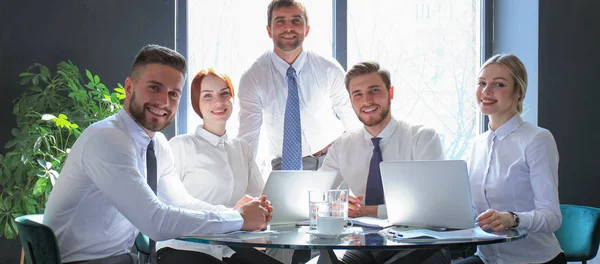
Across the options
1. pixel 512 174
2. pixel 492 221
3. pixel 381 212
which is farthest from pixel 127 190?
pixel 512 174

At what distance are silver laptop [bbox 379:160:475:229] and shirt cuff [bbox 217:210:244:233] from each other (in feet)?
1.84

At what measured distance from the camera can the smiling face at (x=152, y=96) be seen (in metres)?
2.38

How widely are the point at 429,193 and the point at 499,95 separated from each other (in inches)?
32.4

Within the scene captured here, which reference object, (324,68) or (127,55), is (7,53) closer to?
(127,55)

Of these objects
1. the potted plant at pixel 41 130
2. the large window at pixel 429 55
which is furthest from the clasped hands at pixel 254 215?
the large window at pixel 429 55

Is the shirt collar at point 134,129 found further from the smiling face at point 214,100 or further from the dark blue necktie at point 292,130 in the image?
the dark blue necktie at point 292,130

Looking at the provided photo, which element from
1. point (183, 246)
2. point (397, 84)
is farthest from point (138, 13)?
point (183, 246)

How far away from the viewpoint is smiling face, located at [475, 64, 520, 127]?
282 centimetres

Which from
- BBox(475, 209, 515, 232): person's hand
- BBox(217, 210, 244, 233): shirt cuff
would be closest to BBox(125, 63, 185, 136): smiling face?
BBox(217, 210, 244, 233): shirt cuff

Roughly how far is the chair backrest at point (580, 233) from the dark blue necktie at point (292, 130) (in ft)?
4.93

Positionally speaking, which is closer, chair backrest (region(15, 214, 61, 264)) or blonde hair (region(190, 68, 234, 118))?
chair backrest (region(15, 214, 61, 264))

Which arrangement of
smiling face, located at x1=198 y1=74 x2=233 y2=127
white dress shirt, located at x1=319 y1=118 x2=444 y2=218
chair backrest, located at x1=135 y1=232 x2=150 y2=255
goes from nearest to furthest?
white dress shirt, located at x1=319 y1=118 x2=444 y2=218
smiling face, located at x1=198 y1=74 x2=233 y2=127
chair backrest, located at x1=135 y1=232 x2=150 y2=255

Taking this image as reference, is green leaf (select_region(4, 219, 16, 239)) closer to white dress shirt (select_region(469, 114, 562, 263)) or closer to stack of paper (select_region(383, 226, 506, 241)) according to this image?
stack of paper (select_region(383, 226, 506, 241))

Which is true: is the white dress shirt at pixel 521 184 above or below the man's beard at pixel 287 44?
below
